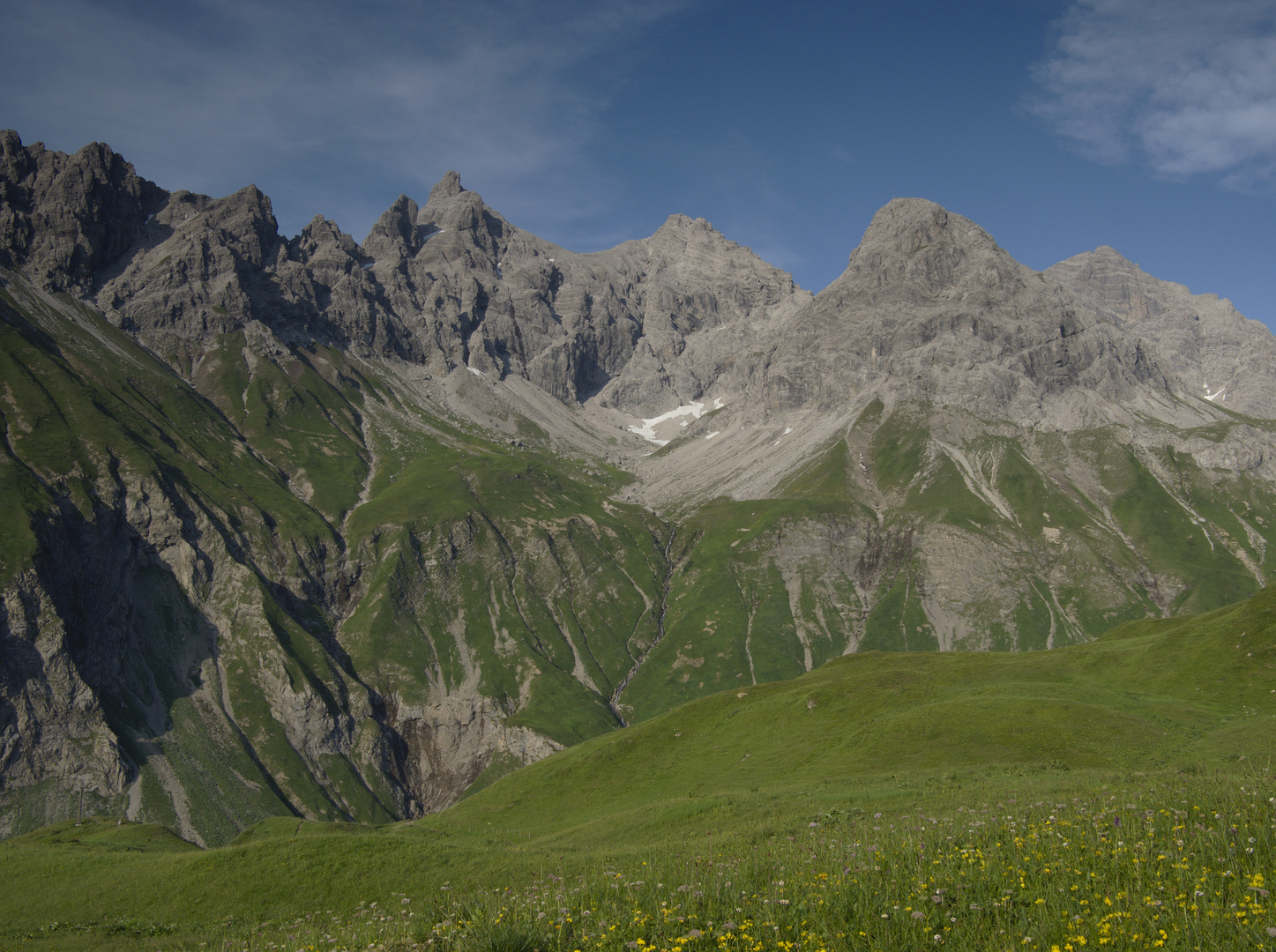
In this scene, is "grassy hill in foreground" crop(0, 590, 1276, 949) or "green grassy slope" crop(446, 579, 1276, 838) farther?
"green grassy slope" crop(446, 579, 1276, 838)

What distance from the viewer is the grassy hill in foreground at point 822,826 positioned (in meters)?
15.3

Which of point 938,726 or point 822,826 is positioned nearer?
point 822,826

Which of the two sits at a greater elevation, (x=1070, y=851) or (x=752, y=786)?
(x=1070, y=851)

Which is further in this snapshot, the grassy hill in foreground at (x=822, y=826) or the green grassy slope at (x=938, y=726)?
the green grassy slope at (x=938, y=726)

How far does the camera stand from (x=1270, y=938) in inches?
423

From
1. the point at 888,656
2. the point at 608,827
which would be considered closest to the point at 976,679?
the point at 888,656

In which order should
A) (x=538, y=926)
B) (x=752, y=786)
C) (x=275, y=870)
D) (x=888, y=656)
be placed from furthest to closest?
(x=888, y=656) < (x=752, y=786) < (x=275, y=870) < (x=538, y=926)

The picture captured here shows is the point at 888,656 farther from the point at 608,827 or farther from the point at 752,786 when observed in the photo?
the point at 608,827

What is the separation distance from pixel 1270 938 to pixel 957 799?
29257 millimetres

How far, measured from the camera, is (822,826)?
33.7 metres

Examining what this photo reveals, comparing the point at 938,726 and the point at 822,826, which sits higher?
the point at 822,826

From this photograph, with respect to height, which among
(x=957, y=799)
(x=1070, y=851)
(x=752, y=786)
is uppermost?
(x=1070, y=851)

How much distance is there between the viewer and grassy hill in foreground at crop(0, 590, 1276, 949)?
15.3 metres

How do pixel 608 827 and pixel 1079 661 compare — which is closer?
pixel 608 827
